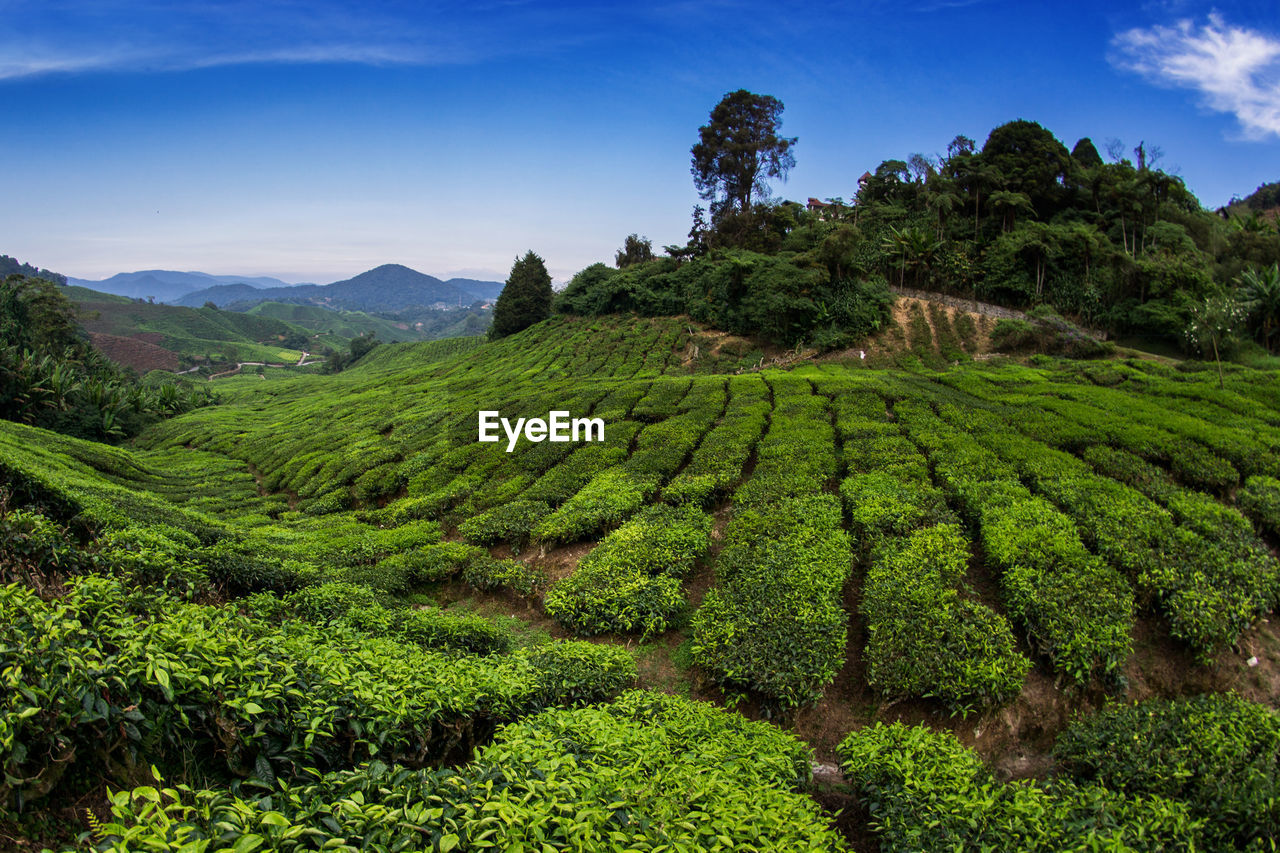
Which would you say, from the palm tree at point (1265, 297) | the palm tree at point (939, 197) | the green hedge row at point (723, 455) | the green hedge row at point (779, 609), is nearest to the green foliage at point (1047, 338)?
the palm tree at point (1265, 297)

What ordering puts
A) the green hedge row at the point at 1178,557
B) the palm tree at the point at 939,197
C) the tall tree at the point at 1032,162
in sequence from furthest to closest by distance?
the tall tree at the point at 1032,162 → the palm tree at the point at 939,197 → the green hedge row at the point at 1178,557

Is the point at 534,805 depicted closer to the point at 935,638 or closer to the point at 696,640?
the point at 696,640

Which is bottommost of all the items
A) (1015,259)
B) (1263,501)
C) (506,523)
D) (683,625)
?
(683,625)

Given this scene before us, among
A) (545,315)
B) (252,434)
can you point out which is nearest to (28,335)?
(252,434)

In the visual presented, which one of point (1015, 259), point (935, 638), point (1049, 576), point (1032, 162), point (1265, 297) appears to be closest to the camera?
point (935, 638)

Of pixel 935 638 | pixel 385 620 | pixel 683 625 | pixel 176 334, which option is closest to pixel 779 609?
pixel 683 625

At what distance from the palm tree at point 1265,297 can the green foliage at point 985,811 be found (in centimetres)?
3010

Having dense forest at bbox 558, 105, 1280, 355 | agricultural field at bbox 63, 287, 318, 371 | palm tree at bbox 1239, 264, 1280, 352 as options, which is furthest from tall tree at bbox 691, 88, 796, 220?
agricultural field at bbox 63, 287, 318, 371

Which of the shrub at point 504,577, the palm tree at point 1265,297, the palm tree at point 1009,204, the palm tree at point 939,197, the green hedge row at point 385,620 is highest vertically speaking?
the palm tree at point 939,197

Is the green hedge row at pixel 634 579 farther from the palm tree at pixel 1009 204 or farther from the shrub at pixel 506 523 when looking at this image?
the palm tree at pixel 1009 204

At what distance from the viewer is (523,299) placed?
4544cm

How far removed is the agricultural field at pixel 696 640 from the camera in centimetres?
336

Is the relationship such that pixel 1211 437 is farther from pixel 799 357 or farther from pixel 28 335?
pixel 28 335

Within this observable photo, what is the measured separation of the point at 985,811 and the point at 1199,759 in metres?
2.48
